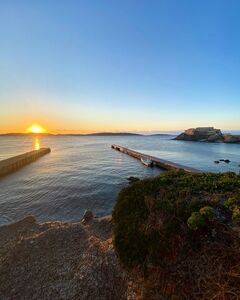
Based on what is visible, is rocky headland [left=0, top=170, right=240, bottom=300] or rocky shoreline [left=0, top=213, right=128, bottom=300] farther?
rocky shoreline [left=0, top=213, right=128, bottom=300]

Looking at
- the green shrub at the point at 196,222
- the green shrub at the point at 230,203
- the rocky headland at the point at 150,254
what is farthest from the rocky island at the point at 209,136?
the green shrub at the point at 196,222

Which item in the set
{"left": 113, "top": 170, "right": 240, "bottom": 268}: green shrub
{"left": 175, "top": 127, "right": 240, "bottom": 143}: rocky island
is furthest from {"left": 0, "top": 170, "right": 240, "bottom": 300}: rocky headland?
{"left": 175, "top": 127, "right": 240, "bottom": 143}: rocky island

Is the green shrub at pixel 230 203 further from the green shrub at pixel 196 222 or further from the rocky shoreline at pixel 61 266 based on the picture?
the rocky shoreline at pixel 61 266

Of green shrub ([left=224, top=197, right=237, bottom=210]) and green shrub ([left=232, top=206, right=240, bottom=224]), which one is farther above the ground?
green shrub ([left=224, top=197, right=237, bottom=210])

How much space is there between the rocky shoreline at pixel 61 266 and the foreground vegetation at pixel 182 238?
0.73 meters

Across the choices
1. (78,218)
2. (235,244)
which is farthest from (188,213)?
(78,218)

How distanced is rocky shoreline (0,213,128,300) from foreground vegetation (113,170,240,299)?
0.73 meters

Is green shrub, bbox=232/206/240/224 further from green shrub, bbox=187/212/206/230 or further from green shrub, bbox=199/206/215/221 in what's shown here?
green shrub, bbox=187/212/206/230

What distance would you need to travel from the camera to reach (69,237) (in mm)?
7602

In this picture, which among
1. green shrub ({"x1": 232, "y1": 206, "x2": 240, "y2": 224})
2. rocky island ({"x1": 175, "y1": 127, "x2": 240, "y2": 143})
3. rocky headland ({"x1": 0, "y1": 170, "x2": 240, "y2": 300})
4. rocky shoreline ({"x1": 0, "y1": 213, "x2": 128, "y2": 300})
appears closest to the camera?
rocky headland ({"x1": 0, "y1": 170, "x2": 240, "y2": 300})

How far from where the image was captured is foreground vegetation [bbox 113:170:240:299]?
3.99 metres

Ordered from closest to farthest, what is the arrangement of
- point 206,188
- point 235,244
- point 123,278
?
1. point 235,244
2. point 123,278
3. point 206,188

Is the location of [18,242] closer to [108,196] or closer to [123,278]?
[123,278]

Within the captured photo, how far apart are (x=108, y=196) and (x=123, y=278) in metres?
9.83
